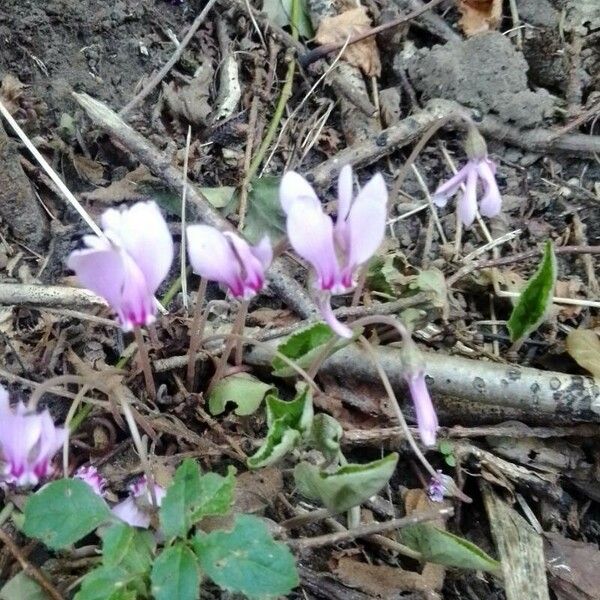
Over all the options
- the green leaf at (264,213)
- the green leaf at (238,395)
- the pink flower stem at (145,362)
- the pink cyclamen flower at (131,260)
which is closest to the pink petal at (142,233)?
the pink cyclamen flower at (131,260)

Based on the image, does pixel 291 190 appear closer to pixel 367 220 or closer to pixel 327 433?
pixel 367 220

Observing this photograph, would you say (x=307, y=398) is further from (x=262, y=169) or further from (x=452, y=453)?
(x=262, y=169)

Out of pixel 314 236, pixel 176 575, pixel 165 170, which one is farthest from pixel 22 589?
pixel 165 170

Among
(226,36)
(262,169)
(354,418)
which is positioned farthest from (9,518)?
(226,36)

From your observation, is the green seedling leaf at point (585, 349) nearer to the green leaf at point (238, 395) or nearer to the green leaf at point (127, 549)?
the green leaf at point (238, 395)

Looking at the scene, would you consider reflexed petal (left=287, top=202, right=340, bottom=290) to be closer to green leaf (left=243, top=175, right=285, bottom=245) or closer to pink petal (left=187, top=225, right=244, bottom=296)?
pink petal (left=187, top=225, right=244, bottom=296)

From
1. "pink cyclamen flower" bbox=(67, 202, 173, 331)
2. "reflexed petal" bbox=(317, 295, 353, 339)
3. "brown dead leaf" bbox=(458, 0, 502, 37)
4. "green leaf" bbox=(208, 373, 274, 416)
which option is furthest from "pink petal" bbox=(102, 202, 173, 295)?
"brown dead leaf" bbox=(458, 0, 502, 37)
